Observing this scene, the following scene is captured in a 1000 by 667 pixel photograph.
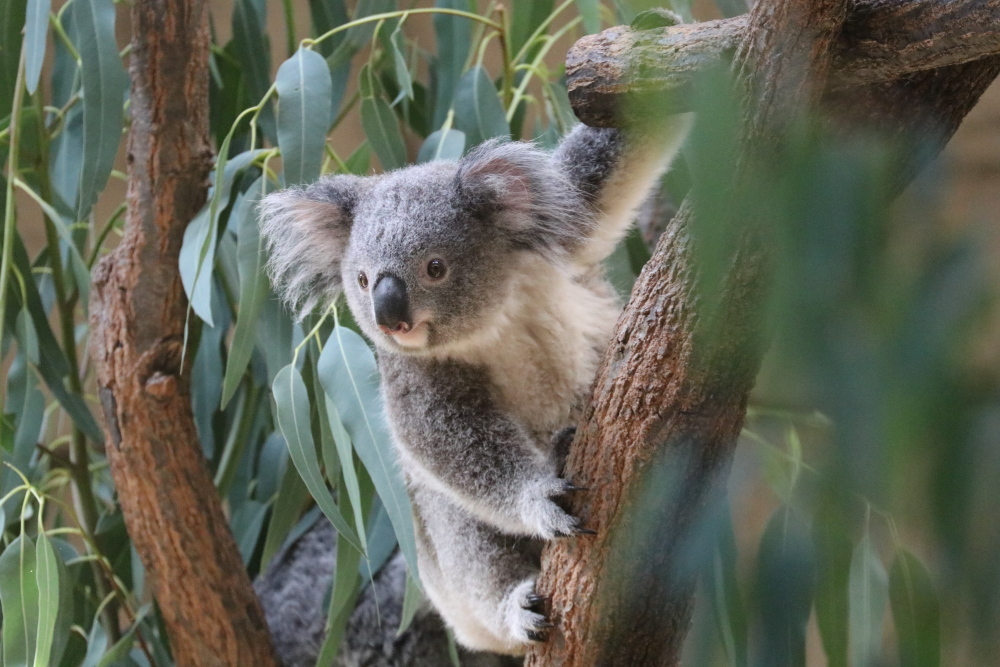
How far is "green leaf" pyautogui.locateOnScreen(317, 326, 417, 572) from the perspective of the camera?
1.66 meters

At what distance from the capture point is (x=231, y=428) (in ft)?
8.48

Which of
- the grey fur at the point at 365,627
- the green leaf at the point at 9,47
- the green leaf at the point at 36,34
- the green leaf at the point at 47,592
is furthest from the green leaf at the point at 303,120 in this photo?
the grey fur at the point at 365,627

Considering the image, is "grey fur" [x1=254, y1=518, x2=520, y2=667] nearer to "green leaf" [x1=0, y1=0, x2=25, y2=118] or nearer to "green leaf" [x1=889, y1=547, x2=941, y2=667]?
"green leaf" [x1=0, y1=0, x2=25, y2=118]

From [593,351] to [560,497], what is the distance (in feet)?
1.78

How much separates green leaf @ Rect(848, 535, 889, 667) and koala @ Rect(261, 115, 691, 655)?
904mm

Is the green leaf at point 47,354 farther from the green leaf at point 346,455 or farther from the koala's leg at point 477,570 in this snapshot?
the koala's leg at point 477,570

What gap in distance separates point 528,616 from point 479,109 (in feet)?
4.04

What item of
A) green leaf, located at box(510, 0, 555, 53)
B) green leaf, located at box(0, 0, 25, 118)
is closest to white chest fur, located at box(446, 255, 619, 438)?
green leaf, located at box(510, 0, 555, 53)

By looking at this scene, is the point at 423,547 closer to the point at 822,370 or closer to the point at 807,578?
the point at 807,578

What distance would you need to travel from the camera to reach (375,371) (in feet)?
5.72

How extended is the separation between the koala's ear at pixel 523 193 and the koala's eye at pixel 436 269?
133 mm

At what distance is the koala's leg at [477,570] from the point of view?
1731 mm

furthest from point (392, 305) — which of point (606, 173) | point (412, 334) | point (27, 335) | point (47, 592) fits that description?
point (27, 335)

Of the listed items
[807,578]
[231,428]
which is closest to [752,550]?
[807,578]
